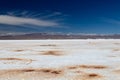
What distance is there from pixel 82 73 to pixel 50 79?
194 centimetres

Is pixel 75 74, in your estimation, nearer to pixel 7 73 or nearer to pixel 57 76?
pixel 57 76

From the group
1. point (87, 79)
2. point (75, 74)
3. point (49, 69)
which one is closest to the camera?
point (87, 79)

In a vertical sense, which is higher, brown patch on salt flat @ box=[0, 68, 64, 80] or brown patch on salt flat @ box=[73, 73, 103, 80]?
brown patch on salt flat @ box=[0, 68, 64, 80]

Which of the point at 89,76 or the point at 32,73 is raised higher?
the point at 32,73

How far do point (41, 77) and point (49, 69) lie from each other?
84.5 inches

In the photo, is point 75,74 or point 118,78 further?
point 75,74

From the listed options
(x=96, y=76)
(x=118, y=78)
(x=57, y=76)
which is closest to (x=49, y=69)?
(x=57, y=76)

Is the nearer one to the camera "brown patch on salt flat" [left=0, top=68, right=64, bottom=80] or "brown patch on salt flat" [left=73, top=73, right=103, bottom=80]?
"brown patch on salt flat" [left=73, top=73, right=103, bottom=80]

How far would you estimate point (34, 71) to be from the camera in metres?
14.2

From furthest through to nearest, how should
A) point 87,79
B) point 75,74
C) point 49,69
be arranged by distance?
point 49,69 → point 75,74 → point 87,79

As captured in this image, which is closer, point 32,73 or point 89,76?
point 89,76

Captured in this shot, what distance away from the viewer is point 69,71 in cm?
1429

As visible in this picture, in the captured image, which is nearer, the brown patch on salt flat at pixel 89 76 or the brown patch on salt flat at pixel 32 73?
the brown patch on salt flat at pixel 89 76

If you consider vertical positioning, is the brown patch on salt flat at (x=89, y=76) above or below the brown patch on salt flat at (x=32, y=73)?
below
